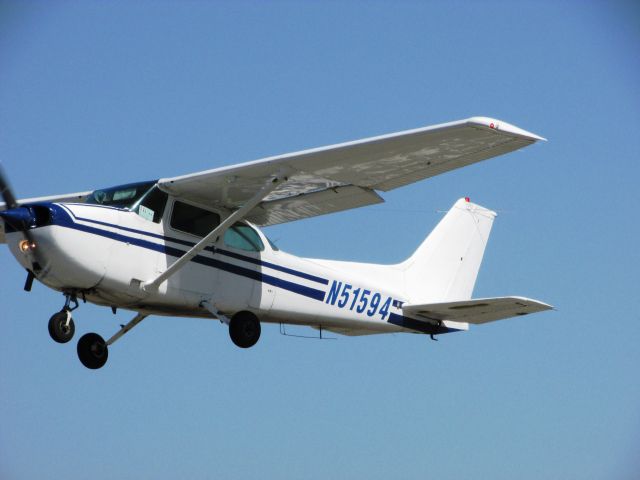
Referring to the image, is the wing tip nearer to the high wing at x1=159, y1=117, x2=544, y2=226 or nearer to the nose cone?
the high wing at x1=159, y1=117, x2=544, y2=226

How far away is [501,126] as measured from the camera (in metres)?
13.1

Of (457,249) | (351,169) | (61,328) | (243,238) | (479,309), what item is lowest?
(61,328)

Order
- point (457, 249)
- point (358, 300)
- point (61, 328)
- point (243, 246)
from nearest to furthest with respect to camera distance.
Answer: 1. point (61, 328)
2. point (243, 246)
3. point (358, 300)
4. point (457, 249)

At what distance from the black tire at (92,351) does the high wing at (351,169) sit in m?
2.24

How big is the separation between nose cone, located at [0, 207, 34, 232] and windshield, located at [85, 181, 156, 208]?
1.36 meters

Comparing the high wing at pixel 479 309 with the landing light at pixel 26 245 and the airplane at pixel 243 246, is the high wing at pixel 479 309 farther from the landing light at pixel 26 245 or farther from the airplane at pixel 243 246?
the landing light at pixel 26 245

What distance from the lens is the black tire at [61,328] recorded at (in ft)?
47.1

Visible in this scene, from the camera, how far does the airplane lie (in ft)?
46.1

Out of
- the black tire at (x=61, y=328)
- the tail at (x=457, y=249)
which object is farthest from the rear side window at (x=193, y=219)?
the tail at (x=457, y=249)

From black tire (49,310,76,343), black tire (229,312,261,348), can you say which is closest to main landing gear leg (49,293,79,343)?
black tire (49,310,76,343)

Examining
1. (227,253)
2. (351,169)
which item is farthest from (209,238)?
(351,169)

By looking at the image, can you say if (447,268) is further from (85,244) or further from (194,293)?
(85,244)

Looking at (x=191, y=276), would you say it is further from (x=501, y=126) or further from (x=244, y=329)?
(x=501, y=126)

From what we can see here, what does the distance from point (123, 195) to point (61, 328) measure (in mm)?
1909
